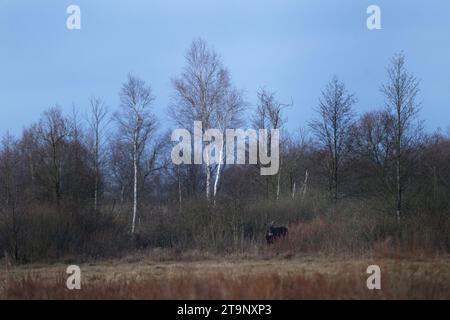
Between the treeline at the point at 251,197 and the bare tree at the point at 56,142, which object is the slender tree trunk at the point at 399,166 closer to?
the treeline at the point at 251,197

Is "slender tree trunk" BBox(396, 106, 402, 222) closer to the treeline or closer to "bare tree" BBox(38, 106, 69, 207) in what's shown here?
the treeline

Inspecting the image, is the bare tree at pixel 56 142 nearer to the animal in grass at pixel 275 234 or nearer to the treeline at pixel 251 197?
the treeline at pixel 251 197

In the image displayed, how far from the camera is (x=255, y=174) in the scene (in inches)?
1471

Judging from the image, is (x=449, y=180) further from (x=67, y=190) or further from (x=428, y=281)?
(x=67, y=190)

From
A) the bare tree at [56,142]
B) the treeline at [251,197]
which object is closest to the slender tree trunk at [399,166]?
the treeline at [251,197]

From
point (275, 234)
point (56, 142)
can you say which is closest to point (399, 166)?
point (275, 234)

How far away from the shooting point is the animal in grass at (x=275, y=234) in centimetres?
2288

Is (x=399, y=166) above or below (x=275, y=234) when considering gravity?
above

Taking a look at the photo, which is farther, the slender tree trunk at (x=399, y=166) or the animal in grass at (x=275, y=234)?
the animal in grass at (x=275, y=234)

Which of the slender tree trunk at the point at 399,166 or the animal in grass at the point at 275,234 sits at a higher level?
the slender tree trunk at the point at 399,166

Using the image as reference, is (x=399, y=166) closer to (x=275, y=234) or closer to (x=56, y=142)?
(x=275, y=234)

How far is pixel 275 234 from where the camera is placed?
77.0ft
